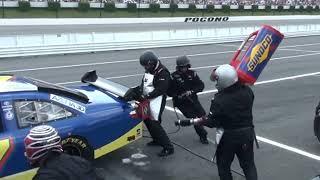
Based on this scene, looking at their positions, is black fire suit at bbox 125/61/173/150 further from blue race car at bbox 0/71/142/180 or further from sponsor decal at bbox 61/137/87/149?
sponsor decal at bbox 61/137/87/149

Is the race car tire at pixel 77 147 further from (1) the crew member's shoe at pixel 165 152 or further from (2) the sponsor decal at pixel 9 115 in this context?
(1) the crew member's shoe at pixel 165 152

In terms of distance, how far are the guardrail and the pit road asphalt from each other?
1.72ft

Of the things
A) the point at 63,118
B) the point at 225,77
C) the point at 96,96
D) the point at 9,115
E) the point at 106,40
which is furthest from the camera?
the point at 106,40

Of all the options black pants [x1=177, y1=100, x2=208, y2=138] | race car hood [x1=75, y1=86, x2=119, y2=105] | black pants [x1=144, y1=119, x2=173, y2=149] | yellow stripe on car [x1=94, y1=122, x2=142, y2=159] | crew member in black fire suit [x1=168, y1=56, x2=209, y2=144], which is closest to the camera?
yellow stripe on car [x1=94, y1=122, x2=142, y2=159]

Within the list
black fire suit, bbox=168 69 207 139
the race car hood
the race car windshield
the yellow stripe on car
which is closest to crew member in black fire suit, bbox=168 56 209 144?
black fire suit, bbox=168 69 207 139

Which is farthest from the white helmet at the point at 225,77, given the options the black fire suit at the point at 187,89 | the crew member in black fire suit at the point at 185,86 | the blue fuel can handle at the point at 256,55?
Result: the black fire suit at the point at 187,89

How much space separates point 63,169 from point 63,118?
10.9ft

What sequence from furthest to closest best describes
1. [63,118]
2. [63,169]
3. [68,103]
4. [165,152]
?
[165,152], [68,103], [63,118], [63,169]

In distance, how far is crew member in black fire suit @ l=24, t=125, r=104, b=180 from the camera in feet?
10.5

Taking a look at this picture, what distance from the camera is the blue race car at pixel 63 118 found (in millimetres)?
5820

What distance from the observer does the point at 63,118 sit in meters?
6.47

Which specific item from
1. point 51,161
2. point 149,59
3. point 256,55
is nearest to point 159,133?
point 149,59

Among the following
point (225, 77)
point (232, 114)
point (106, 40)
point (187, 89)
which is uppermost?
point (225, 77)

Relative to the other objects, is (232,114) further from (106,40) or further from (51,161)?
(106,40)
